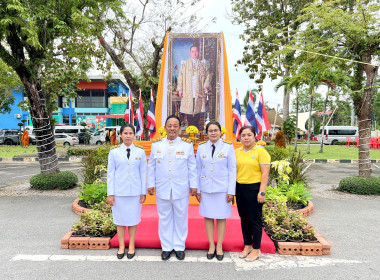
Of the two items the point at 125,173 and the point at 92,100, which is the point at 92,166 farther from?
the point at 92,100

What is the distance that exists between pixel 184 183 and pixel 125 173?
750 mm

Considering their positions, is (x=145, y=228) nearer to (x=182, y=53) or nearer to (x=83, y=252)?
(x=83, y=252)

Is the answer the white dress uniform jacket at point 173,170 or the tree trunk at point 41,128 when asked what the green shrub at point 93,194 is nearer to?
the white dress uniform jacket at point 173,170

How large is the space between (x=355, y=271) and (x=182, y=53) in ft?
18.3

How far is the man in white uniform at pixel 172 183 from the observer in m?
3.54

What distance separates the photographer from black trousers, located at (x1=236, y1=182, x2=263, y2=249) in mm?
3445

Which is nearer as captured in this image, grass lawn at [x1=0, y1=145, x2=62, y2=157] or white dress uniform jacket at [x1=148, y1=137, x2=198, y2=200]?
white dress uniform jacket at [x1=148, y1=137, x2=198, y2=200]

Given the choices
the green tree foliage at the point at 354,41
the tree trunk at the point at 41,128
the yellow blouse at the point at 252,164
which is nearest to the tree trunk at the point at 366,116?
the green tree foliage at the point at 354,41

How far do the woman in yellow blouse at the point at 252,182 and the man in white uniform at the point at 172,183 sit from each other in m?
0.59

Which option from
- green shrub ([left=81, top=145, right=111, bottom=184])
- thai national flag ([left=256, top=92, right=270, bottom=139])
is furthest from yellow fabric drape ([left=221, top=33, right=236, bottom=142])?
green shrub ([left=81, top=145, right=111, bottom=184])

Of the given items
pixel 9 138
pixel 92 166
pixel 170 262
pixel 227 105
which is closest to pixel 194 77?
pixel 227 105

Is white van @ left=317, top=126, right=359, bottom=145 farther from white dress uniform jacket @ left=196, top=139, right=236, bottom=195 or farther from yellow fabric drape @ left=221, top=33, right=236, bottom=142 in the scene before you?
white dress uniform jacket @ left=196, top=139, right=236, bottom=195

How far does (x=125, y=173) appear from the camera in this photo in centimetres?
355

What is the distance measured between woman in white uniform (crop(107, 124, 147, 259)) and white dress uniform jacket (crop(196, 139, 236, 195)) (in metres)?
0.81
